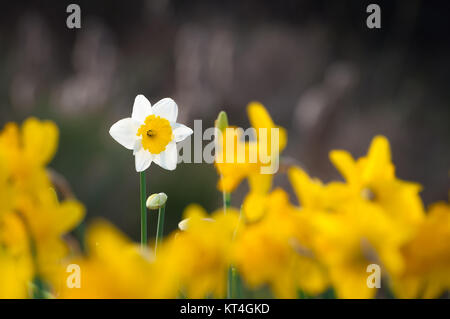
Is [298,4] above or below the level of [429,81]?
above

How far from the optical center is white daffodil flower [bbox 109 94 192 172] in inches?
8.4

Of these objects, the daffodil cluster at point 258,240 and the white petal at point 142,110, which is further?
the white petal at point 142,110

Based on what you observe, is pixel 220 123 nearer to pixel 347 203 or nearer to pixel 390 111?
pixel 347 203

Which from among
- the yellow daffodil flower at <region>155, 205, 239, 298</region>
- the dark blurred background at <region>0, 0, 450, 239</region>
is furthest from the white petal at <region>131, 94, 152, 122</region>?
the dark blurred background at <region>0, 0, 450, 239</region>

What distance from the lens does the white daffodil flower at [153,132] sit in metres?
0.21

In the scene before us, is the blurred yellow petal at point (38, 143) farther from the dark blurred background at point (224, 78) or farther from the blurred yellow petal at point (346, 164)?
the dark blurred background at point (224, 78)

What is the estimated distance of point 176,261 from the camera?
112mm

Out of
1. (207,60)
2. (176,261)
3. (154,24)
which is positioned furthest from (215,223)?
(154,24)

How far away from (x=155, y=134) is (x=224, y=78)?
3.13 feet

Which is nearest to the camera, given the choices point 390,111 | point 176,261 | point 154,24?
point 176,261

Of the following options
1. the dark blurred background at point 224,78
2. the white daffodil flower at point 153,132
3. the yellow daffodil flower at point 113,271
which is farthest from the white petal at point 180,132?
the dark blurred background at point 224,78

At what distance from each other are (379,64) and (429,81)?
126mm

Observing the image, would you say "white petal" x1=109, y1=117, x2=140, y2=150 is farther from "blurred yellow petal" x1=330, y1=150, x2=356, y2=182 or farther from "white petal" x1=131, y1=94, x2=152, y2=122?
"blurred yellow petal" x1=330, y1=150, x2=356, y2=182

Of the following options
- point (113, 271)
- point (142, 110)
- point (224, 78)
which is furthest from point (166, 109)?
point (224, 78)
